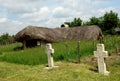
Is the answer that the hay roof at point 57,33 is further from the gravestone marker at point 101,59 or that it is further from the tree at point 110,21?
the gravestone marker at point 101,59

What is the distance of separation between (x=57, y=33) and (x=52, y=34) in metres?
1.90

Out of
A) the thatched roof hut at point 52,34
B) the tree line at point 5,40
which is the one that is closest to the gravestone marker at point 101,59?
the thatched roof hut at point 52,34

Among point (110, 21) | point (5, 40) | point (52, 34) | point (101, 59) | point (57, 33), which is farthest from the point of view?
point (5, 40)

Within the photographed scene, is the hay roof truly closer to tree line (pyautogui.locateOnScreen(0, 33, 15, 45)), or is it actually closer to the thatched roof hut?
the thatched roof hut

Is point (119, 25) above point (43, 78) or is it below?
above

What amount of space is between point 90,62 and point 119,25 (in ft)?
154

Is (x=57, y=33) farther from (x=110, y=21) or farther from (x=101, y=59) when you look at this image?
(x=101, y=59)

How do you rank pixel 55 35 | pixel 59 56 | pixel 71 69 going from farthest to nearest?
1. pixel 55 35
2. pixel 59 56
3. pixel 71 69

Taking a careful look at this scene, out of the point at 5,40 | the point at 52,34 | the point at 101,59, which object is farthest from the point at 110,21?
the point at 101,59

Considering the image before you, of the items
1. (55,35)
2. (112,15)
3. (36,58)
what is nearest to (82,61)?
(36,58)

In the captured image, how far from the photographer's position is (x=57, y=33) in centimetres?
4850

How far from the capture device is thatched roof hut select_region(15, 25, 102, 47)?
42969 millimetres

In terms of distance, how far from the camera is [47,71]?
15.6 meters

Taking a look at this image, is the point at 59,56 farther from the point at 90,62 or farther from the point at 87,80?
the point at 87,80
